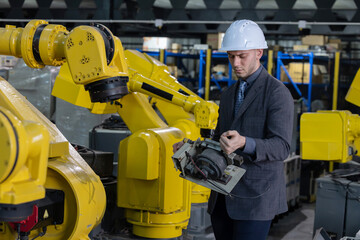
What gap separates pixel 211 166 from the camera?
2.45 meters

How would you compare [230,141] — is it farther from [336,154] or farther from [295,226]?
[295,226]

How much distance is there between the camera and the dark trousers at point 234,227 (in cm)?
255

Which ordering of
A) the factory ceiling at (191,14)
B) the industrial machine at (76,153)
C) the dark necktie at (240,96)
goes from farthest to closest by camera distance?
the factory ceiling at (191,14) < the dark necktie at (240,96) < the industrial machine at (76,153)

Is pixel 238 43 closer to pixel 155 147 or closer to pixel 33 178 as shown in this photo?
pixel 33 178

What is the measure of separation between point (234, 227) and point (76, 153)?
1062 millimetres

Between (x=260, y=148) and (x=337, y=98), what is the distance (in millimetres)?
6639

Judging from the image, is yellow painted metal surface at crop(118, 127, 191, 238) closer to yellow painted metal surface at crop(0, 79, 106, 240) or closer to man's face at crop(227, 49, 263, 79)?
yellow painted metal surface at crop(0, 79, 106, 240)

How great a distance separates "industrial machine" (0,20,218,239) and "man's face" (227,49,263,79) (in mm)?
576

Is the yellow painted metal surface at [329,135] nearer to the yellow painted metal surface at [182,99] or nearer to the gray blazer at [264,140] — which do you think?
the yellow painted metal surface at [182,99]

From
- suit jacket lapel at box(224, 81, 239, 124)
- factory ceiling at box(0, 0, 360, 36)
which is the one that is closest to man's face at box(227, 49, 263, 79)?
suit jacket lapel at box(224, 81, 239, 124)

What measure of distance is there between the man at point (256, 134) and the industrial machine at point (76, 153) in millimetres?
615

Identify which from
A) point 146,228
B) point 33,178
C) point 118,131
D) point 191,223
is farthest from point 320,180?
point 33,178

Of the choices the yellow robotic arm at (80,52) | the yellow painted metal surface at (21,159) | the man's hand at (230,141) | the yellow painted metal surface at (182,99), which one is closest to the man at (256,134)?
the man's hand at (230,141)

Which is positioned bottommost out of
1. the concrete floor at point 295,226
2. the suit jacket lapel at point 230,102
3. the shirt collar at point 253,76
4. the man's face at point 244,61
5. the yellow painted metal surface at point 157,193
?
the concrete floor at point 295,226
